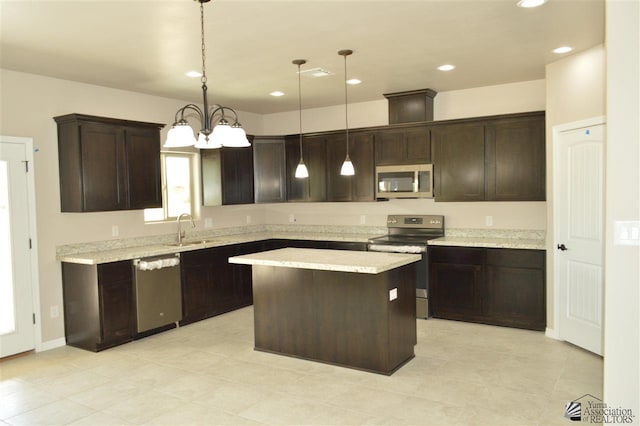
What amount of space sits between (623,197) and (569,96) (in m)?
2.52

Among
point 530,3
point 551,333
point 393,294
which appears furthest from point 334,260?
point 551,333

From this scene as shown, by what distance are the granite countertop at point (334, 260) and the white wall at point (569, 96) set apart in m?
1.65

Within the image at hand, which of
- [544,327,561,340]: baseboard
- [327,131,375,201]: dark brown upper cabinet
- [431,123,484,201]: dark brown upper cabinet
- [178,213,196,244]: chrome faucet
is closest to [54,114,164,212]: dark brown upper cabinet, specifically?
[178,213,196,244]: chrome faucet

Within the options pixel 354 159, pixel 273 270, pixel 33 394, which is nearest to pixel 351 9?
pixel 273 270

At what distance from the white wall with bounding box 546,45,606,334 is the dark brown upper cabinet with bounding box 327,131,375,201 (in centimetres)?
224

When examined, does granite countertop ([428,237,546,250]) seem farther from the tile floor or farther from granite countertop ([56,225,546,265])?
the tile floor

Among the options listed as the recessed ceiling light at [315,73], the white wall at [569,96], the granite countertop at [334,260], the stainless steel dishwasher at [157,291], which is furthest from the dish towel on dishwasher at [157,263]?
the white wall at [569,96]

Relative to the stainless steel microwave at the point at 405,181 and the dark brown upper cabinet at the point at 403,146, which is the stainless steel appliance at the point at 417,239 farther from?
the dark brown upper cabinet at the point at 403,146

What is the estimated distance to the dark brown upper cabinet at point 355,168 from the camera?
21.2ft

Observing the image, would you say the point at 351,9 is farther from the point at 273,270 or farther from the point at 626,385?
the point at 626,385

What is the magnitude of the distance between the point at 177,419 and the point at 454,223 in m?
4.16

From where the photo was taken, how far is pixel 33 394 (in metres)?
3.80

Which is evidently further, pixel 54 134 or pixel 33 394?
pixel 54 134

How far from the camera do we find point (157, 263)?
17.2 ft
